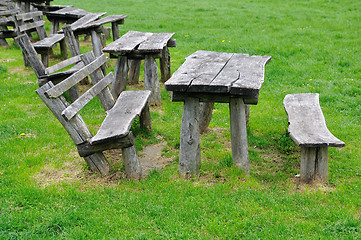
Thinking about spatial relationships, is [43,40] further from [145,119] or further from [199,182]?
[199,182]

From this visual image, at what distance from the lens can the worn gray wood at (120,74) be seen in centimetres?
685

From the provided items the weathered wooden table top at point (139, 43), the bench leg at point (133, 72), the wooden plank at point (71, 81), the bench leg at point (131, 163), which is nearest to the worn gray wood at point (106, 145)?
the bench leg at point (131, 163)

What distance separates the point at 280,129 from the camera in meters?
5.77

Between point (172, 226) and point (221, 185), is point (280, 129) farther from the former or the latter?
point (172, 226)

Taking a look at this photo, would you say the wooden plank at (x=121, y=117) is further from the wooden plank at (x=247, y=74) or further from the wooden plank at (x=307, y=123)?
the wooden plank at (x=307, y=123)

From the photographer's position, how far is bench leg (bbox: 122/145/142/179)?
13.6 ft

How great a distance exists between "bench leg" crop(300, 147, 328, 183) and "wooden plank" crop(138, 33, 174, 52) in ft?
10.3

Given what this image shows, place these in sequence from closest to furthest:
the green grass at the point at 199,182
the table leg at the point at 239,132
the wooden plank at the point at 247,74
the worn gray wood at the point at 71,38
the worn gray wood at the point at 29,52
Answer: the green grass at the point at 199,182, the wooden plank at the point at 247,74, the table leg at the point at 239,132, the worn gray wood at the point at 29,52, the worn gray wood at the point at 71,38

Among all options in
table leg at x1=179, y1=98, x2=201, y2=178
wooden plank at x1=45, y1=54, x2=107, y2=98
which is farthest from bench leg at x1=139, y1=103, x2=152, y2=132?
table leg at x1=179, y1=98, x2=201, y2=178

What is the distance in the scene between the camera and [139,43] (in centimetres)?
675

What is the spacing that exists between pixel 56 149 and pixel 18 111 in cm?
187

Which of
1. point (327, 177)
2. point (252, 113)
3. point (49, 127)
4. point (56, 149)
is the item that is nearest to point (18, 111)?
point (49, 127)

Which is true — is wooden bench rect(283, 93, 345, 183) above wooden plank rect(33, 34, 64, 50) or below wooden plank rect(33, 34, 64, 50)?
below

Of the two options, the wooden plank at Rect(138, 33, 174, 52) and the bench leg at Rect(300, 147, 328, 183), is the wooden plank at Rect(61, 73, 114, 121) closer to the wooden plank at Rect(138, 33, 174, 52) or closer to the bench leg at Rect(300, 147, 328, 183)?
the wooden plank at Rect(138, 33, 174, 52)
